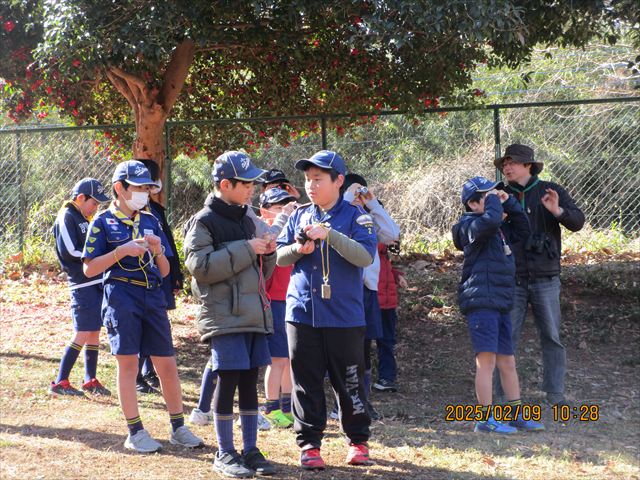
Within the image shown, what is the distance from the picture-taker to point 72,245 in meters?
6.64

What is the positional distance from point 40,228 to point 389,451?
30.6 ft

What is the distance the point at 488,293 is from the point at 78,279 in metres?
3.27

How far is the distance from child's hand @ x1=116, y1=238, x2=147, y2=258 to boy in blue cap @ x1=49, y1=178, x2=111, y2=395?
168 centimetres

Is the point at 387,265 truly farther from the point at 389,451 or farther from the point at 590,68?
the point at 590,68

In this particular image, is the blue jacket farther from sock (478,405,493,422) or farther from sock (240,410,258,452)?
sock (240,410,258,452)

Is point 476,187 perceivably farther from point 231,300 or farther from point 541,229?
point 231,300

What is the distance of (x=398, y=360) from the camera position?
8.26 metres

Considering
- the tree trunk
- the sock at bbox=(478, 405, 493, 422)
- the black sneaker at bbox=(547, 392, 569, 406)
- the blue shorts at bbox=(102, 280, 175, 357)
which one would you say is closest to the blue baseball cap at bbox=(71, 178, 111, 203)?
the blue shorts at bbox=(102, 280, 175, 357)

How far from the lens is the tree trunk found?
9.04m

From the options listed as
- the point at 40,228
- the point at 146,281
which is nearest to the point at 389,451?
the point at 146,281

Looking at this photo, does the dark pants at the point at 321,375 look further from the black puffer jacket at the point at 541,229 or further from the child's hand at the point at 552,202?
the child's hand at the point at 552,202

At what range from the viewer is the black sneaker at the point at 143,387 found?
7.03 meters

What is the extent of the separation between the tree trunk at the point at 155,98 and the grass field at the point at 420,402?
204 centimetres

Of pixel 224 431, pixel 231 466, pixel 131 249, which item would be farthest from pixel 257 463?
pixel 131 249
